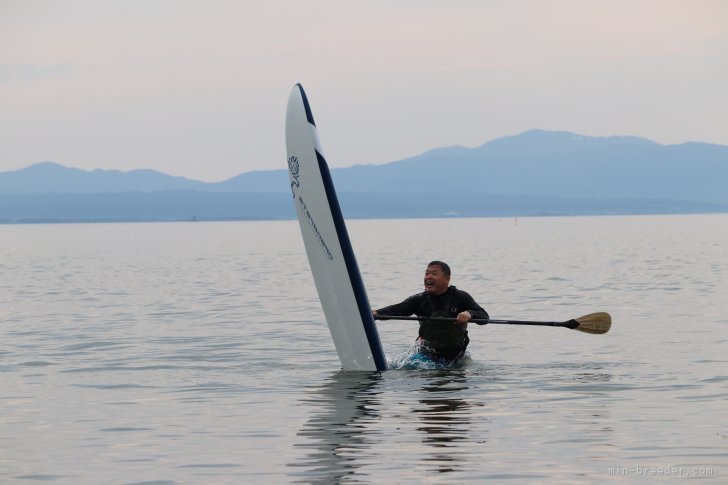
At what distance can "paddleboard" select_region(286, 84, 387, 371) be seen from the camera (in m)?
16.2

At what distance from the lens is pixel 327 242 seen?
1636cm

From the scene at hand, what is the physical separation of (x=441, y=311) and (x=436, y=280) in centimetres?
48

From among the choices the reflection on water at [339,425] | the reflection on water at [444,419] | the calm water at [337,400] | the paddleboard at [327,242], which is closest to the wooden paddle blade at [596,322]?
the calm water at [337,400]

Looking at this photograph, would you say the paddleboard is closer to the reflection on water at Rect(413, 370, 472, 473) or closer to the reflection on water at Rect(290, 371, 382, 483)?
the reflection on water at Rect(290, 371, 382, 483)

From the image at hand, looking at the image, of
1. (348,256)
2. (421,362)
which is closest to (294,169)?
(348,256)

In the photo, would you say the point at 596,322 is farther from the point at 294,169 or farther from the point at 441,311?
the point at 294,169

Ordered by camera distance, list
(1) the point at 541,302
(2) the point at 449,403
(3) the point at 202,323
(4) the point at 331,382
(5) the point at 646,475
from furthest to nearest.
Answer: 1. (1) the point at 541,302
2. (3) the point at 202,323
3. (4) the point at 331,382
4. (2) the point at 449,403
5. (5) the point at 646,475

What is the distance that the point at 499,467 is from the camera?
1023 centimetres

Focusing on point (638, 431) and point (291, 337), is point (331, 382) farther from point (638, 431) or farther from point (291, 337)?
point (291, 337)

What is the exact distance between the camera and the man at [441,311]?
52.4ft

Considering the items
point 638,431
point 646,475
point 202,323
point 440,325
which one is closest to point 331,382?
point 440,325

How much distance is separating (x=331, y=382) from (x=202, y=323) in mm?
10978

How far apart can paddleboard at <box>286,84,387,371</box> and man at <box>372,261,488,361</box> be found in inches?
16.9

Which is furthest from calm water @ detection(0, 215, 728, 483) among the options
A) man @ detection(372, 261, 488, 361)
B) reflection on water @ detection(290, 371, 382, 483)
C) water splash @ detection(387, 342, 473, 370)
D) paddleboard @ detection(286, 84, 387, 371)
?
paddleboard @ detection(286, 84, 387, 371)
